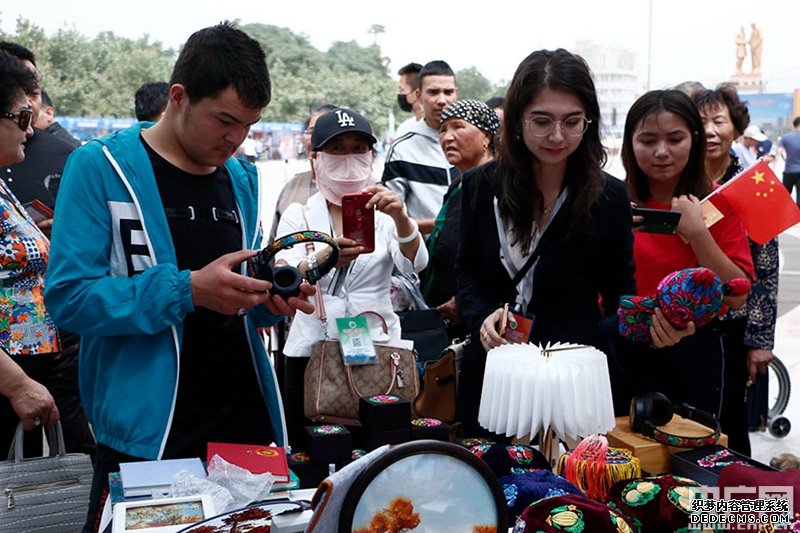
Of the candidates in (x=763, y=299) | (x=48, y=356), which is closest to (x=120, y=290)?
(x=48, y=356)

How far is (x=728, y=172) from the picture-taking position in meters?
2.89

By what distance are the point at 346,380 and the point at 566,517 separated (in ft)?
4.68

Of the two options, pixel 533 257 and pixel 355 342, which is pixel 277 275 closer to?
pixel 533 257

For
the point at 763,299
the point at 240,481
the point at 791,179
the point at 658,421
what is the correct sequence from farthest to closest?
the point at 791,179, the point at 763,299, the point at 658,421, the point at 240,481

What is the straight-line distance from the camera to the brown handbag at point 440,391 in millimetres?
2502

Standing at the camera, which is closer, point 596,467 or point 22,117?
point 596,467

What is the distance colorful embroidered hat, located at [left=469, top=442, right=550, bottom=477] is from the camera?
55.1 inches

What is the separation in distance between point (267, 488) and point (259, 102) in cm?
79

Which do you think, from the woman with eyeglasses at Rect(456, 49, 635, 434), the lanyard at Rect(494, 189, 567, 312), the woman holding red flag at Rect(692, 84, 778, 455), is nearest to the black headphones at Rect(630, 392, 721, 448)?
the woman with eyeglasses at Rect(456, 49, 635, 434)

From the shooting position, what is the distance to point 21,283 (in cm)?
212

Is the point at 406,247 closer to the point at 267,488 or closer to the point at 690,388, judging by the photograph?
the point at 690,388

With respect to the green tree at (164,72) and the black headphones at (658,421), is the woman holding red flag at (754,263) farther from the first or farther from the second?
the green tree at (164,72)

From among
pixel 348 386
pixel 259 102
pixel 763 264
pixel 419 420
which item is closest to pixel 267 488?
pixel 419 420

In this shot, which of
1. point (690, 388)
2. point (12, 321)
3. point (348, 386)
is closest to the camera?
point (12, 321)
